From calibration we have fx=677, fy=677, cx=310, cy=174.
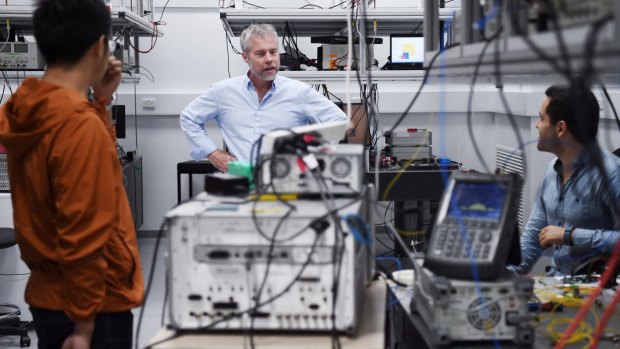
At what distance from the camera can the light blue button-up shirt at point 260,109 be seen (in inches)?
130

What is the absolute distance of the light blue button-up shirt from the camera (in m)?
3.30

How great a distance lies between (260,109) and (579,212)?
1.59m

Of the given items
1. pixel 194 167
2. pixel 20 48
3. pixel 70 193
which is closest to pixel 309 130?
pixel 70 193

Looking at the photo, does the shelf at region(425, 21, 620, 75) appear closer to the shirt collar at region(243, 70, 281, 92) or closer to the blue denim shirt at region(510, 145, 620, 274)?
the blue denim shirt at region(510, 145, 620, 274)

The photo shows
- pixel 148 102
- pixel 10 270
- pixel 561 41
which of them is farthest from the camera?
pixel 148 102

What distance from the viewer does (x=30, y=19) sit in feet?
12.2

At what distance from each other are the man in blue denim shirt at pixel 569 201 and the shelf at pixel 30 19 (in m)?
2.14

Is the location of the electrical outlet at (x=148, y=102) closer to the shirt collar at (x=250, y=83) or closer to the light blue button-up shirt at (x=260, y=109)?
the light blue button-up shirt at (x=260, y=109)

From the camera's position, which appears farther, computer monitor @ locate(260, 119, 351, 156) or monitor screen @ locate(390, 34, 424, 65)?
monitor screen @ locate(390, 34, 424, 65)

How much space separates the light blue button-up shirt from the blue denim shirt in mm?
1184

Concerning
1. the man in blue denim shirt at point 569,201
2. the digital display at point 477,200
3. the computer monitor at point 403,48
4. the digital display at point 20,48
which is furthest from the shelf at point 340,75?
the digital display at point 477,200

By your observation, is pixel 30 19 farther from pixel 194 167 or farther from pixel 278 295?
pixel 278 295

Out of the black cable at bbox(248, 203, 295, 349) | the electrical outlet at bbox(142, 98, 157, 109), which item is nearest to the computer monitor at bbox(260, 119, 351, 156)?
the black cable at bbox(248, 203, 295, 349)

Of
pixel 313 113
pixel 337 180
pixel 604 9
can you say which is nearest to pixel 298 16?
pixel 313 113
